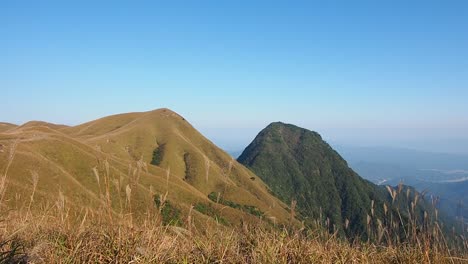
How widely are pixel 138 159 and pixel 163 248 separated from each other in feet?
301

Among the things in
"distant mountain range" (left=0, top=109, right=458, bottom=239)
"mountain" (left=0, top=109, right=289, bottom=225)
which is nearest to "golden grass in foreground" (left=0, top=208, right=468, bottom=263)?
"distant mountain range" (left=0, top=109, right=458, bottom=239)

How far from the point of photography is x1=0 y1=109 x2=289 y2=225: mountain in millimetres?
43375

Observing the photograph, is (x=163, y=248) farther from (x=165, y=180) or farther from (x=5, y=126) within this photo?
(x=5, y=126)

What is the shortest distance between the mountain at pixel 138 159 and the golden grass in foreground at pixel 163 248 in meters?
26.3

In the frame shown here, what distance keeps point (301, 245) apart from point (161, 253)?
182cm

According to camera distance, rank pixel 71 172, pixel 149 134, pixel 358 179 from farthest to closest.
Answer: pixel 358 179 → pixel 149 134 → pixel 71 172

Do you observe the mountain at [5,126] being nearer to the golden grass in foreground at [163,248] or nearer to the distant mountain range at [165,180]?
the distant mountain range at [165,180]

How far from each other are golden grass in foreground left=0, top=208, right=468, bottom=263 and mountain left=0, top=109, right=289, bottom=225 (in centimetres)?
2634

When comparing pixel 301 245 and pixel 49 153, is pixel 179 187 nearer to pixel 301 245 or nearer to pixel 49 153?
pixel 49 153

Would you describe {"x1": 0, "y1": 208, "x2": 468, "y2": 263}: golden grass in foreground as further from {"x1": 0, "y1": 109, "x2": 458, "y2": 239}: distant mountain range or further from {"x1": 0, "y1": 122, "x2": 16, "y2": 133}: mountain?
Answer: {"x1": 0, "y1": 122, "x2": 16, "y2": 133}: mountain

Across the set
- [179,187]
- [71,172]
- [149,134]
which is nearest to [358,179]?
[149,134]

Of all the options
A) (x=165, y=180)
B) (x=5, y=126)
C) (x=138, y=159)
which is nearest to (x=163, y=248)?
(x=165, y=180)

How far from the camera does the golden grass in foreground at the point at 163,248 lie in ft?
14.3

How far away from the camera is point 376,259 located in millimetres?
5238
